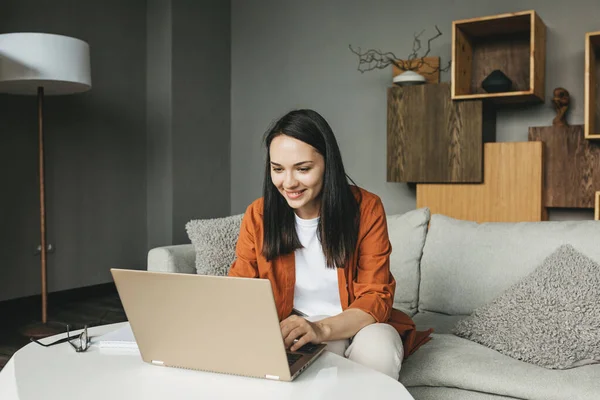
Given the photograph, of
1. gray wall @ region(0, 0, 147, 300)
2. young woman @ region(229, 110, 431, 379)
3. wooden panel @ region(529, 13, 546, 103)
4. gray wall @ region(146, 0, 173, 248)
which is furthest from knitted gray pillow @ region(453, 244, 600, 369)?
gray wall @ region(146, 0, 173, 248)

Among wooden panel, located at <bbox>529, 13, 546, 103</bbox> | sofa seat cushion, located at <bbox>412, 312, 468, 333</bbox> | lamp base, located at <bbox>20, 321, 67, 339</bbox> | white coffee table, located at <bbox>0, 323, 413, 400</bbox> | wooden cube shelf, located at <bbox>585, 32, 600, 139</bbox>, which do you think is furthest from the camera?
wooden panel, located at <bbox>529, 13, 546, 103</bbox>

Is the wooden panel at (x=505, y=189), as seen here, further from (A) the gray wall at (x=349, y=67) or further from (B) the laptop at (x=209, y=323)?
(B) the laptop at (x=209, y=323)

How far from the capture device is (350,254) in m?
1.53

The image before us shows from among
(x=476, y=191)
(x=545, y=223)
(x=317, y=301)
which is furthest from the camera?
(x=476, y=191)

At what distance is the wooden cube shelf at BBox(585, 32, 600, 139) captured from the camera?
3215 millimetres

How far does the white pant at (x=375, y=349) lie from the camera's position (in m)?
1.29

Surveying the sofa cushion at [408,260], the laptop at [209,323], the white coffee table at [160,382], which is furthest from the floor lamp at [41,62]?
the laptop at [209,323]

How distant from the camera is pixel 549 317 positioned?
169cm

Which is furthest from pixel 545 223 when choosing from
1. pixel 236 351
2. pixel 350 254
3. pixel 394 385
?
pixel 236 351

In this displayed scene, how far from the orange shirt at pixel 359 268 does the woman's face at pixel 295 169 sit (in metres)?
0.17

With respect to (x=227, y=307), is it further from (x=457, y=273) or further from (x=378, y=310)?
(x=457, y=273)

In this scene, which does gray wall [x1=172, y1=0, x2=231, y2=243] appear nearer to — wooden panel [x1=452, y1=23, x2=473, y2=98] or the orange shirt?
wooden panel [x1=452, y1=23, x2=473, y2=98]

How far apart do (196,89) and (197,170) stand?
24.3 inches

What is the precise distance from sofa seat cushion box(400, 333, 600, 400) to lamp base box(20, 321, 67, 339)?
2104 mm
